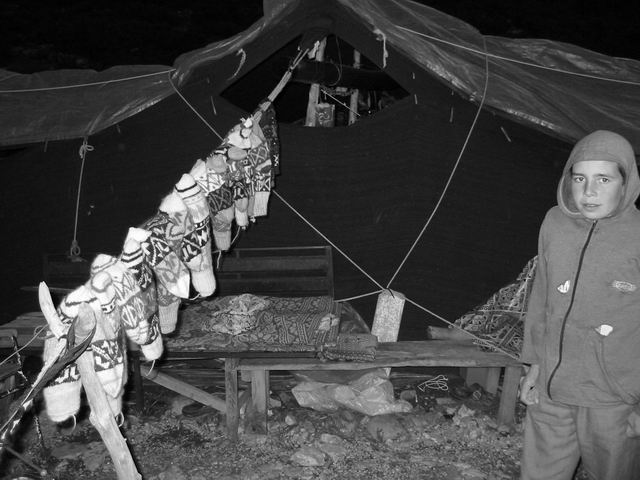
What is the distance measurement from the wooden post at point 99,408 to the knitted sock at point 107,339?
Answer: 31 mm

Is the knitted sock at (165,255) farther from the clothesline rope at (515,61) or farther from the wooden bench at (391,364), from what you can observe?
the clothesline rope at (515,61)

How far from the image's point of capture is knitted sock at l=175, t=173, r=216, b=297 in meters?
2.43

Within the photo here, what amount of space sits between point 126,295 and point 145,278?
0.19 m

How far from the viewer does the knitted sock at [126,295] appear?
189 cm

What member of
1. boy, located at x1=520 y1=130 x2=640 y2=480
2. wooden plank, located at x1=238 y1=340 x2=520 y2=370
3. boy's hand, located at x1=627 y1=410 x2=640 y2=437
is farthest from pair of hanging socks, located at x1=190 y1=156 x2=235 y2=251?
boy's hand, located at x1=627 y1=410 x2=640 y2=437

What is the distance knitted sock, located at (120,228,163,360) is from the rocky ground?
4.75 ft

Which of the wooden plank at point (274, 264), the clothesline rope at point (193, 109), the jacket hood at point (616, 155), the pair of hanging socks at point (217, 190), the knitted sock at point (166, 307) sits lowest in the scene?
the wooden plank at point (274, 264)

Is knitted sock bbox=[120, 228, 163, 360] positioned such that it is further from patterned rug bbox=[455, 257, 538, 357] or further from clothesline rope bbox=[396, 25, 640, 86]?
patterned rug bbox=[455, 257, 538, 357]

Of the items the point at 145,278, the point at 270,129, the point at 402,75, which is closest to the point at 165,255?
the point at 145,278

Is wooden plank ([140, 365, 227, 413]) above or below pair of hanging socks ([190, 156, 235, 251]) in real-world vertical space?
below

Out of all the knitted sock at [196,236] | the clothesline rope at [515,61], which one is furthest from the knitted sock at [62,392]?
the clothesline rope at [515,61]

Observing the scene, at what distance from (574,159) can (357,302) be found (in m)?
2.21

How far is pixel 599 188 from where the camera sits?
2041mm

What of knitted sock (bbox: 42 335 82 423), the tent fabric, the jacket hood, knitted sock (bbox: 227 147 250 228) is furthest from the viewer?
the tent fabric
